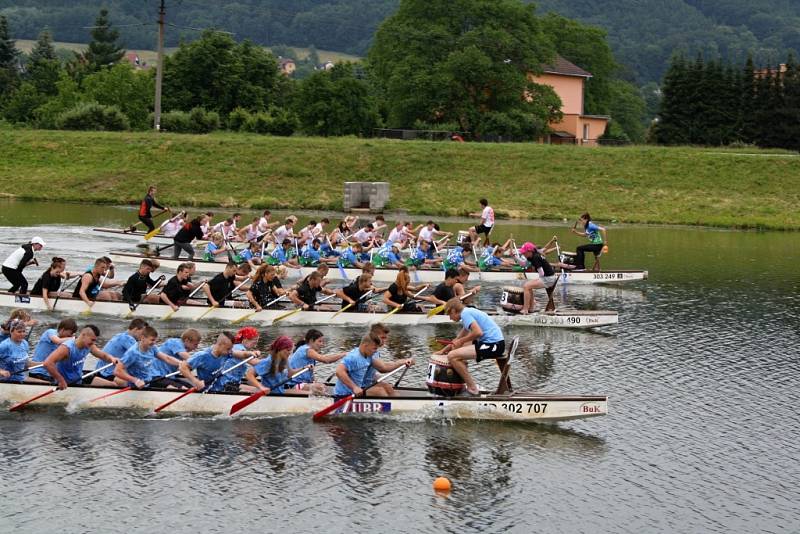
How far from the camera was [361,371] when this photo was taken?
56.7 feet

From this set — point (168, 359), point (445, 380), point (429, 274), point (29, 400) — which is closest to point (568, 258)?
point (429, 274)

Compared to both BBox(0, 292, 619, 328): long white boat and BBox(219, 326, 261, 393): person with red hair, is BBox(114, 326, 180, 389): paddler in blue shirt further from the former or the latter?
BBox(0, 292, 619, 328): long white boat

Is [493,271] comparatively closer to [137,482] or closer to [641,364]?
[641,364]

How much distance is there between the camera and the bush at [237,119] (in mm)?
71500

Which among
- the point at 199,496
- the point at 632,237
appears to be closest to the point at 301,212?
the point at 632,237

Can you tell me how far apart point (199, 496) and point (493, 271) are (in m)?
18.5

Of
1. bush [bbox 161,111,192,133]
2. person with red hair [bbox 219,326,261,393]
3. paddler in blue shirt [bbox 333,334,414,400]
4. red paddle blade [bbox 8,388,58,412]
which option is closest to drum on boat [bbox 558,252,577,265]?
paddler in blue shirt [bbox 333,334,414,400]

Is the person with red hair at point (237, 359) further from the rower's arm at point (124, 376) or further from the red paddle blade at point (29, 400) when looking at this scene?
the red paddle blade at point (29, 400)

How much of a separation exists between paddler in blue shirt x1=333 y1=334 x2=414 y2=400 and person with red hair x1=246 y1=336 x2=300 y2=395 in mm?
857

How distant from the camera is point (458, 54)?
2689 inches

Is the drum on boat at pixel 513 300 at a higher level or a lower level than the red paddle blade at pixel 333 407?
higher

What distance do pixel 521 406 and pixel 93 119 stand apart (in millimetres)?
53585

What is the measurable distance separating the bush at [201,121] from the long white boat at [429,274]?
122ft

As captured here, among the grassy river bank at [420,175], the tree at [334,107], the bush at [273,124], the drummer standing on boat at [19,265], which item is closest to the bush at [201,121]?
the bush at [273,124]
